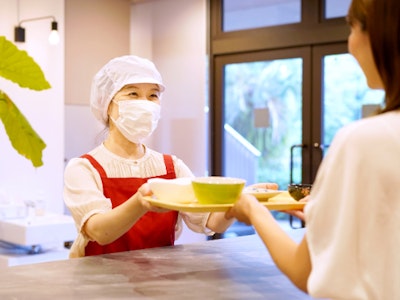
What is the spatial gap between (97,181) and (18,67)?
1.97ft

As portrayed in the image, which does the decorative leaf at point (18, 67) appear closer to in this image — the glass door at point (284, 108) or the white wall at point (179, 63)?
the glass door at point (284, 108)

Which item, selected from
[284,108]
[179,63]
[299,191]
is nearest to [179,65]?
[179,63]

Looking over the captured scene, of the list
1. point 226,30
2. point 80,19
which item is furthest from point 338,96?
point 80,19

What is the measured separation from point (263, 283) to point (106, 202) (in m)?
0.57

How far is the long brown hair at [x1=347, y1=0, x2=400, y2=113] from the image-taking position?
2.58ft

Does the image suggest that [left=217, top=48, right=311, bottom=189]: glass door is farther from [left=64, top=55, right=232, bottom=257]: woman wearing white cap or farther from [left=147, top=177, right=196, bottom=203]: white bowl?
[left=147, top=177, right=196, bottom=203]: white bowl

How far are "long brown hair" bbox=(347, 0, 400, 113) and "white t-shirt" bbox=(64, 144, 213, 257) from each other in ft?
3.17

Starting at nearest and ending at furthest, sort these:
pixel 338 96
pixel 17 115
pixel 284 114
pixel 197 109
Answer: pixel 17 115, pixel 338 96, pixel 284 114, pixel 197 109

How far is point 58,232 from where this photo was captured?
3568mm

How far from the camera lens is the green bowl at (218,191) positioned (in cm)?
112

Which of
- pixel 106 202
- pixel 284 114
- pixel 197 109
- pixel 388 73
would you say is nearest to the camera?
pixel 388 73

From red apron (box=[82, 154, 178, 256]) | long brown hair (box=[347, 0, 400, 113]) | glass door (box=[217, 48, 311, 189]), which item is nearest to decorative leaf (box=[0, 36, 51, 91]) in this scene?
red apron (box=[82, 154, 178, 256])

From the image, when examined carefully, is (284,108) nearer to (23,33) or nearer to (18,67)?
(23,33)

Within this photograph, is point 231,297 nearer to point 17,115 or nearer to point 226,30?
point 17,115
